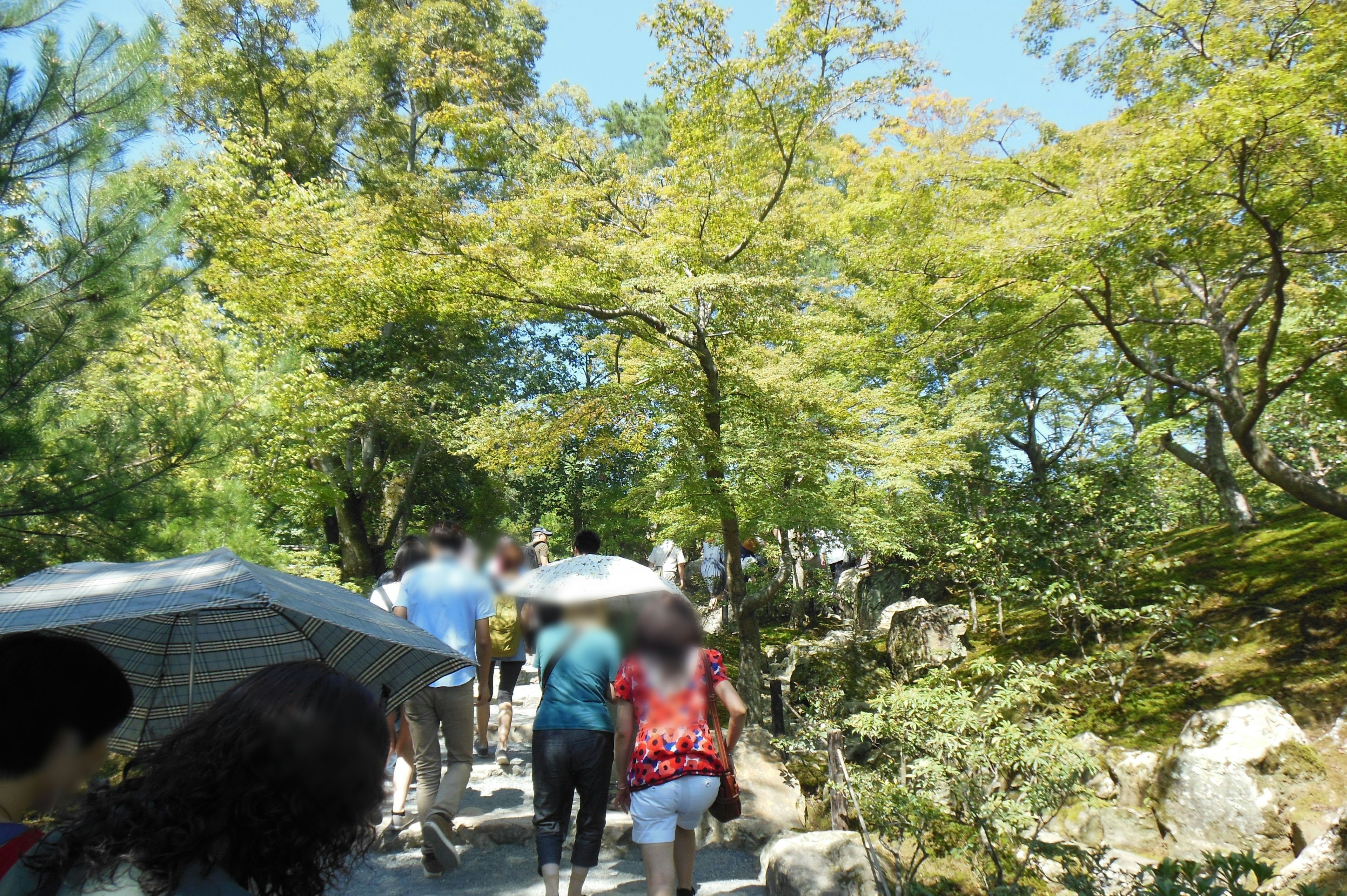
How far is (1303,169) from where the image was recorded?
16.8ft

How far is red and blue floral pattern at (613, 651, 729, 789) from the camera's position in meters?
2.84

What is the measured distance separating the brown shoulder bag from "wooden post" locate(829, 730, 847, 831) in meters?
1.75

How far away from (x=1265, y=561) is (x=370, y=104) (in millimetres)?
19009

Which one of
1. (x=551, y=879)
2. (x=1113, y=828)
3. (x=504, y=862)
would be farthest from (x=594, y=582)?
(x=1113, y=828)

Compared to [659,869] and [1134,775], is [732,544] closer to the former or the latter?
[1134,775]

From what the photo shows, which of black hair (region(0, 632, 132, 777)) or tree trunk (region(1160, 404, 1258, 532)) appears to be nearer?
black hair (region(0, 632, 132, 777))

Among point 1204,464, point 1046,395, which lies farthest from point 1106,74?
point 1046,395

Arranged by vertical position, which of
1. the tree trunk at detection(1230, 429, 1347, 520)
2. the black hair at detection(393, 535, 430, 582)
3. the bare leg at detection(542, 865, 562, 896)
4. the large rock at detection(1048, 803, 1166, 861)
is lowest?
the large rock at detection(1048, 803, 1166, 861)

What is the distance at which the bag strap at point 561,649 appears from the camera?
127 inches

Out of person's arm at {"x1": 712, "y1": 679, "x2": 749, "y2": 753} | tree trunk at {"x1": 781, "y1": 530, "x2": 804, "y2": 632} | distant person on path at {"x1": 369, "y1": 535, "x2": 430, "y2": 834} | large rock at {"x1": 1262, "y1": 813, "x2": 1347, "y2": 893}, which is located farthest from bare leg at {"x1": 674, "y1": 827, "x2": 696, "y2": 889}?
tree trunk at {"x1": 781, "y1": 530, "x2": 804, "y2": 632}

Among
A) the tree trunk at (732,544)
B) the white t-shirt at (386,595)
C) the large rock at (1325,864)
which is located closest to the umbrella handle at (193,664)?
the white t-shirt at (386,595)

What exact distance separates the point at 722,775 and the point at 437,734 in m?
1.76

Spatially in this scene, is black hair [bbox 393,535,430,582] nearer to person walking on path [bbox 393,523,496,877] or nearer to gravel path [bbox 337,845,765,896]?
person walking on path [bbox 393,523,496,877]

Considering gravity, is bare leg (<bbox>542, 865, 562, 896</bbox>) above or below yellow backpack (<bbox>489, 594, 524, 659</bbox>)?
below
